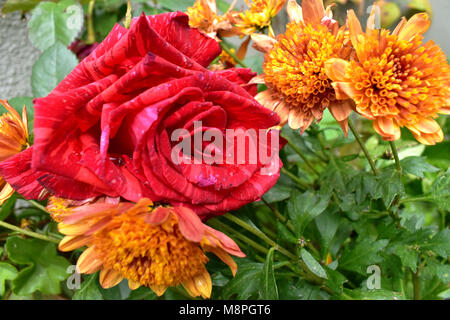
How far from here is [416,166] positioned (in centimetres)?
35

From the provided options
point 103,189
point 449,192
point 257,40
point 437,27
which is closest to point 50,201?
point 103,189

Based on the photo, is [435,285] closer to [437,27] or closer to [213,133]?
[213,133]

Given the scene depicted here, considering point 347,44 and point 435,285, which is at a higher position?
point 347,44

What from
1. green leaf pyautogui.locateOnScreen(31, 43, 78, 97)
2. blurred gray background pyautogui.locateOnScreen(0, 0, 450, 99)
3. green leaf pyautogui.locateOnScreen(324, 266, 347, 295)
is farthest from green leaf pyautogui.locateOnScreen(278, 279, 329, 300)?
blurred gray background pyautogui.locateOnScreen(0, 0, 450, 99)

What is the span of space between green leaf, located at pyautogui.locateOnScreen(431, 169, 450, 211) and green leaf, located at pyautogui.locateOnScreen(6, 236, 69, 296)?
385 millimetres

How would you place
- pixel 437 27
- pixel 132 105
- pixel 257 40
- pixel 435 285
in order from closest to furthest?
1. pixel 132 105
2. pixel 257 40
3. pixel 435 285
4. pixel 437 27

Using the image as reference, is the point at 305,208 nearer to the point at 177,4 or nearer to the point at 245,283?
the point at 245,283

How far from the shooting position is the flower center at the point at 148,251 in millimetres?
233

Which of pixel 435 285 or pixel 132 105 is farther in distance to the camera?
pixel 435 285

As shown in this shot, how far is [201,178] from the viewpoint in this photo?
24 centimetres

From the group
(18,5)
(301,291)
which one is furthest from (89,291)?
(18,5)

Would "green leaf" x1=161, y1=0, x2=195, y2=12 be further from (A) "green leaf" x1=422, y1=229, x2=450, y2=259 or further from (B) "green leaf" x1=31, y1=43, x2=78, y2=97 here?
(A) "green leaf" x1=422, y1=229, x2=450, y2=259

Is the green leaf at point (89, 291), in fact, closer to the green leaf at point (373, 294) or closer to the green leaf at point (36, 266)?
the green leaf at point (36, 266)
